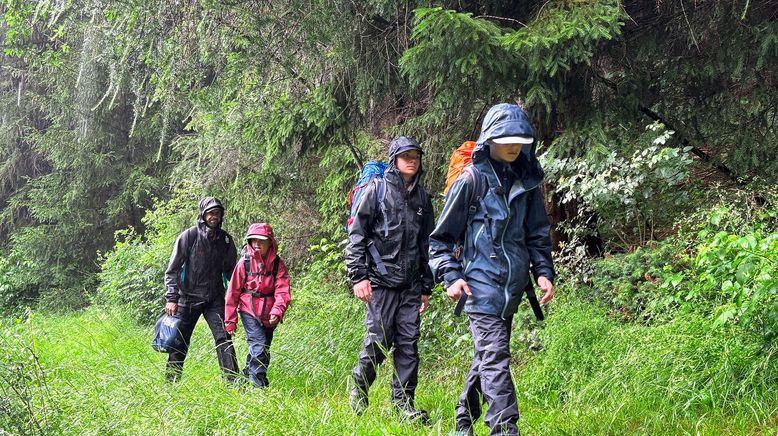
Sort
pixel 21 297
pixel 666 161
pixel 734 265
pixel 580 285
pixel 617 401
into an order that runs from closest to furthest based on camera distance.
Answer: pixel 734 265
pixel 617 401
pixel 666 161
pixel 580 285
pixel 21 297

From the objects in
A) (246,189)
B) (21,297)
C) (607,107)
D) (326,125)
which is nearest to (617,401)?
(607,107)

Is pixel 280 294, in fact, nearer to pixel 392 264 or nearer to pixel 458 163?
pixel 392 264

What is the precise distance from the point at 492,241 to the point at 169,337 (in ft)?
11.9

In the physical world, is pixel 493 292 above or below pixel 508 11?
below

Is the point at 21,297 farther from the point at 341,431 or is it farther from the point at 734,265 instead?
the point at 734,265

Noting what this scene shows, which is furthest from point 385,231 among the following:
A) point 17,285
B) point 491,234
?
point 17,285

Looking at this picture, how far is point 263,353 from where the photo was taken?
5.68 meters

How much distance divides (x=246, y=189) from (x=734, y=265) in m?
6.75

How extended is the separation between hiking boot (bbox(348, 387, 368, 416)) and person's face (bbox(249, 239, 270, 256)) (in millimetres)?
1755

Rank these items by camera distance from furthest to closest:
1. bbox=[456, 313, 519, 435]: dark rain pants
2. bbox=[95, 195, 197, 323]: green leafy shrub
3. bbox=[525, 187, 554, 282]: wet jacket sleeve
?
bbox=[95, 195, 197, 323]: green leafy shrub, bbox=[525, 187, 554, 282]: wet jacket sleeve, bbox=[456, 313, 519, 435]: dark rain pants

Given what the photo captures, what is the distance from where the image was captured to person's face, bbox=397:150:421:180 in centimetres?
468

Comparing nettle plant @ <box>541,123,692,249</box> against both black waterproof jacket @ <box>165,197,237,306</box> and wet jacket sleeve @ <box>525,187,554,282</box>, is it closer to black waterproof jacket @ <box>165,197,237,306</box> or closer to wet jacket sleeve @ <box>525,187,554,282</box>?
wet jacket sleeve @ <box>525,187,554,282</box>

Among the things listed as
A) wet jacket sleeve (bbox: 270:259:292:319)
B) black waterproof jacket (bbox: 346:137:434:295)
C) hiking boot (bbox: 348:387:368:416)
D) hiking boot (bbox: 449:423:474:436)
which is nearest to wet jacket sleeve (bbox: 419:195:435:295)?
black waterproof jacket (bbox: 346:137:434:295)

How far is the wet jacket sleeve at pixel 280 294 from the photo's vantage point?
18.7 feet
